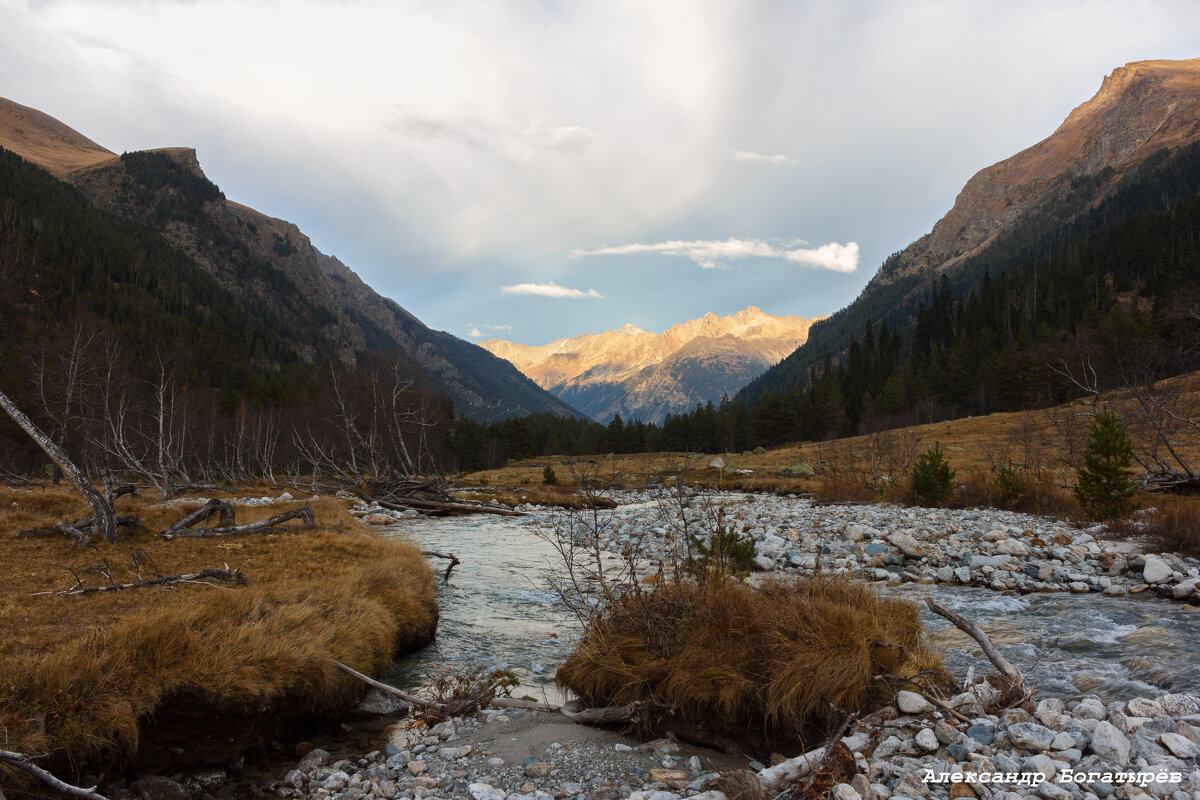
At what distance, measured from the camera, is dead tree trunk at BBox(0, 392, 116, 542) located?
10.1 meters

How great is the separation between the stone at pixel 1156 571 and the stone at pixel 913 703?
27.9 feet

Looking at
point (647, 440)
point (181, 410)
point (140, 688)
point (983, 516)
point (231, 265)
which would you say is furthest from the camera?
point (231, 265)

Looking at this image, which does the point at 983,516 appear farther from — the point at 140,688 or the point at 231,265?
the point at 231,265

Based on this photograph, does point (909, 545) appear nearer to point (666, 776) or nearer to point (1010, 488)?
point (1010, 488)

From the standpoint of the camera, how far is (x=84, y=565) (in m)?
9.63

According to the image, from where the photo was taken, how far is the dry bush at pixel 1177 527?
11.5 metres

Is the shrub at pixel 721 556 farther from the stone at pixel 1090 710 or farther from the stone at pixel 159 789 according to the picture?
the stone at pixel 159 789

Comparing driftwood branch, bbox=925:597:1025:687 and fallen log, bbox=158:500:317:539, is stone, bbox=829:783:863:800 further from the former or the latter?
fallen log, bbox=158:500:317:539

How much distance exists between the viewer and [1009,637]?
8016 mm

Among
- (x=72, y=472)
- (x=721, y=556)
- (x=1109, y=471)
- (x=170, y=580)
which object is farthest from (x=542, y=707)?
(x=1109, y=471)

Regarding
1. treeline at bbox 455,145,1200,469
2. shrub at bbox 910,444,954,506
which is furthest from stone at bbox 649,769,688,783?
treeline at bbox 455,145,1200,469

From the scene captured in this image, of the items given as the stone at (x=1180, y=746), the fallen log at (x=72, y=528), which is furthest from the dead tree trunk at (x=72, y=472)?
the stone at (x=1180, y=746)

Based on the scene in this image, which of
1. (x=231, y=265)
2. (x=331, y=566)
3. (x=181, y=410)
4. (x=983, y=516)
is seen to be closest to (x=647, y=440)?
(x=181, y=410)

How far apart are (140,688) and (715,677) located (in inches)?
236
